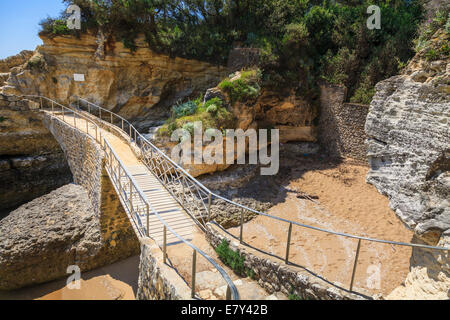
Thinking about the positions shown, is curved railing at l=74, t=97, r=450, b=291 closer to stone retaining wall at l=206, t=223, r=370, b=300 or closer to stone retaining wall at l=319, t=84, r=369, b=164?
stone retaining wall at l=206, t=223, r=370, b=300

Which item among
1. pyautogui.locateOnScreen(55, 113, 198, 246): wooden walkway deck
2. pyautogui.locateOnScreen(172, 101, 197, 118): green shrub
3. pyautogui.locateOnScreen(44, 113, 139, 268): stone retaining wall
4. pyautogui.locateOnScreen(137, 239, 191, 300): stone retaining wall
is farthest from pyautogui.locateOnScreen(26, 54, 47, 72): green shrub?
pyautogui.locateOnScreen(137, 239, 191, 300): stone retaining wall

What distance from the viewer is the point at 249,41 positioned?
14.4m

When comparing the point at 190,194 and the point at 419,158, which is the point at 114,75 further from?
the point at 419,158

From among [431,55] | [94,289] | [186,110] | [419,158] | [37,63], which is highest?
[37,63]

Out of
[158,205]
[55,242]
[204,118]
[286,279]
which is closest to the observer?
[286,279]

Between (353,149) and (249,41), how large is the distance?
26.6ft

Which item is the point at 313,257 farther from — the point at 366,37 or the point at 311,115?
the point at 366,37

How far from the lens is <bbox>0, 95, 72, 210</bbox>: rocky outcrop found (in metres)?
13.9

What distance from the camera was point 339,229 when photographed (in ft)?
29.7

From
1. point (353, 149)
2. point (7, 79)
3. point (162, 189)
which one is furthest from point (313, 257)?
point (7, 79)

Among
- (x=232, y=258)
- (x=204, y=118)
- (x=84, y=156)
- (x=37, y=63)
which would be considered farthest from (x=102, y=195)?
(x=37, y=63)

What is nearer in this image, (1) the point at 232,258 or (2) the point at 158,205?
(1) the point at 232,258

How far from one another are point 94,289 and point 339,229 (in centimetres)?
858
